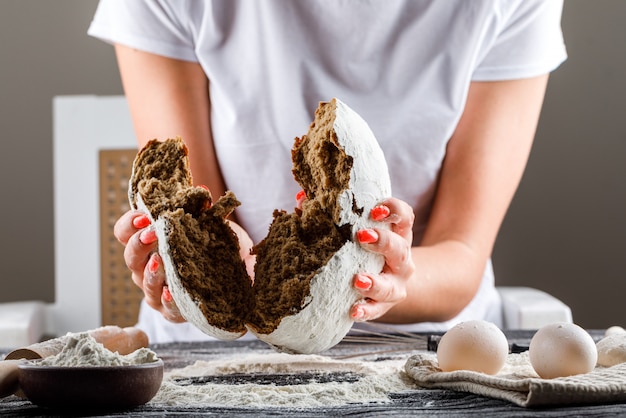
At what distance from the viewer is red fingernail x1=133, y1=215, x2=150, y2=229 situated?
37.3 inches

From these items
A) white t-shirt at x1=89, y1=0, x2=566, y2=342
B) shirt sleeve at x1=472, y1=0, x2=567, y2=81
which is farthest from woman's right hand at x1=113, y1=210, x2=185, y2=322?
shirt sleeve at x1=472, y1=0, x2=567, y2=81

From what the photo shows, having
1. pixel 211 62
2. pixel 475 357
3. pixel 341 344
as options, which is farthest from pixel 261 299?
pixel 211 62

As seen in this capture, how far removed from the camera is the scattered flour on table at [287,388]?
0.83 m

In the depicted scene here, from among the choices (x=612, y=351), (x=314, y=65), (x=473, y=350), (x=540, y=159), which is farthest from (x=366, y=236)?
(x=540, y=159)

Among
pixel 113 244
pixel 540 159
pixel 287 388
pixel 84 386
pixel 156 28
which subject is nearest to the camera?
pixel 84 386

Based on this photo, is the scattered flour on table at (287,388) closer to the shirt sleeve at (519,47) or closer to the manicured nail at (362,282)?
the manicured nail at (362,282)

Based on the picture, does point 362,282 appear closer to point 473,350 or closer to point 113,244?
point 473,350

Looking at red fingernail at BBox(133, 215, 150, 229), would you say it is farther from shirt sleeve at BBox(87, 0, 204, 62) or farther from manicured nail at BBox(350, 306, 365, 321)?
shirt sleeve at BBox(87, 0, 204, 62)

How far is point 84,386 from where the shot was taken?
75cm

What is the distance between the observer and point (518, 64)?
1.53 metres

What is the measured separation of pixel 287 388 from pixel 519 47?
3.03 ft

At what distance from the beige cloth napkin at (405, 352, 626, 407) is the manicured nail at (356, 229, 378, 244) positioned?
16cm

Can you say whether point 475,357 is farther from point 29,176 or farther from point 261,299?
point 29,176

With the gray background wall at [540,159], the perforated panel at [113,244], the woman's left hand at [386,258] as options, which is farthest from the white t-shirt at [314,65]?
the gray background wall at [540,159]
